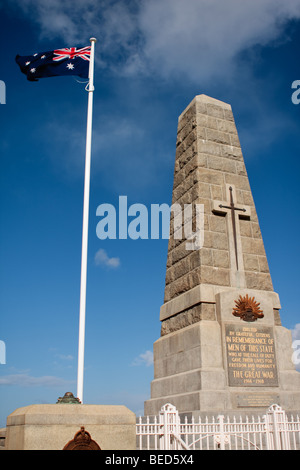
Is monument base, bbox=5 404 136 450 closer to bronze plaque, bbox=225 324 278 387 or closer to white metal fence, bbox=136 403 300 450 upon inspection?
white metal fence, bbox=136 403 300 450

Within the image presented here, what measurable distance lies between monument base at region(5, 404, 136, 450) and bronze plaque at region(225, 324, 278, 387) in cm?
502

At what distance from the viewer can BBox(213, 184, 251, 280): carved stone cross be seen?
11.9 metres

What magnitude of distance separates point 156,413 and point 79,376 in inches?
90.8

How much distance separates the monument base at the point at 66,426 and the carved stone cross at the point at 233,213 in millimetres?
6833

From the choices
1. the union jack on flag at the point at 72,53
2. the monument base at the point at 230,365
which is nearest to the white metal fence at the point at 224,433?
the monument base at the point at 230,365

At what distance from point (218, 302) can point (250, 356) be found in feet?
4.86

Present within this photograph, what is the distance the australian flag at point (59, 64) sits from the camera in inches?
558

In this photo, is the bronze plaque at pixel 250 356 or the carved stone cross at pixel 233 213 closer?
the bronze plaque at pixel 250 356

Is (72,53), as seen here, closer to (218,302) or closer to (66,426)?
(218,302)

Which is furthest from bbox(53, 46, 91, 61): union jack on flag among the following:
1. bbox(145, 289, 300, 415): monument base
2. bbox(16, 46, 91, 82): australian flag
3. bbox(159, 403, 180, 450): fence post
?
bbox(159, 403, 180, 450): fence post

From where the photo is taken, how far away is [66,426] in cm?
527

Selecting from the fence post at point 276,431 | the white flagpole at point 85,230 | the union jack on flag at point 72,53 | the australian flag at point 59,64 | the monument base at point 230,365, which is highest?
the union jack on flag at point 72,53

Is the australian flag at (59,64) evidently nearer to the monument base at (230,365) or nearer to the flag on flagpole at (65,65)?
the flag on flagpole at (65,65)
